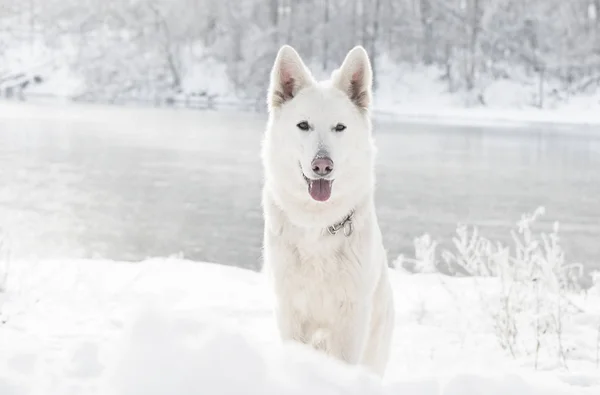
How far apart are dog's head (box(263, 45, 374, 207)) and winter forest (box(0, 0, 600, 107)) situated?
3443cm

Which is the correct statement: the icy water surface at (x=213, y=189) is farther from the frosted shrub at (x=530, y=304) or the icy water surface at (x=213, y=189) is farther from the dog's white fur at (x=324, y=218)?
the dog's white fur at (x=324, y=218)

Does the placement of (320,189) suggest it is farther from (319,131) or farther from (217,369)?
(217,369)

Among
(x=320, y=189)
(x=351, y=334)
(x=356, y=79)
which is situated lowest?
(x=351, y=334)

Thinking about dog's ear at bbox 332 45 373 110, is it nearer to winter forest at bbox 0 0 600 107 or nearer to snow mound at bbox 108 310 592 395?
Answer: snow mound at bbox 108 310 592 395

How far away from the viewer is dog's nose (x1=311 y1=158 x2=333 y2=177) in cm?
317

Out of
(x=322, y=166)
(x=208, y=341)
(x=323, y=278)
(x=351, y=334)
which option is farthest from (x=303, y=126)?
(x=208, y=341)

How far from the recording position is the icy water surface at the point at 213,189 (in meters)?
10.2

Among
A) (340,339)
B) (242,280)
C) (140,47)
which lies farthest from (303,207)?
(140,47)

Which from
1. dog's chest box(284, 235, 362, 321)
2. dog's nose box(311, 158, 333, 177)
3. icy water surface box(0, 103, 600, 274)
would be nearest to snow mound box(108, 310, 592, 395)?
dog's chest box(284, 235, 362, 321)

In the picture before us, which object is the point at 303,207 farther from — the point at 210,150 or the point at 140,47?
the point at 140,47

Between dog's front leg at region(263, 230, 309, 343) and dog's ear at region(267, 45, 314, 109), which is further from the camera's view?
dog's ear at region(267, 45, 314, 109)

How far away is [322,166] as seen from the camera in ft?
10.4

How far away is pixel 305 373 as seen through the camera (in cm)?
186

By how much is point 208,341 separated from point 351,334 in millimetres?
1498
